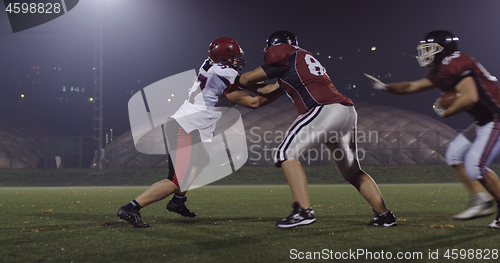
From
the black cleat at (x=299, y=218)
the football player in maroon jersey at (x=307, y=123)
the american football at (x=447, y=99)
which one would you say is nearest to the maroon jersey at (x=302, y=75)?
the football player in maroon jersey at (x=307, y=123)

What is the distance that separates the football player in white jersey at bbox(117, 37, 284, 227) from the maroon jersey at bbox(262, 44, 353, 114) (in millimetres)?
399

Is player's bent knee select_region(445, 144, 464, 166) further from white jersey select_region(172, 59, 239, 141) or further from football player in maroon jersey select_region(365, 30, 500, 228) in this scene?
white jersey select_region(172, 59, 239, 141)

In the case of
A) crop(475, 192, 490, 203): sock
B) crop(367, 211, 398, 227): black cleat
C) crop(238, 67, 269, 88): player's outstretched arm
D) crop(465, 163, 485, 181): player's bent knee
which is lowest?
crop(367, 211, 398, 227): black cleat

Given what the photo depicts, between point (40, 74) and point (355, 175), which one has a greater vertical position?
point (40, 74)

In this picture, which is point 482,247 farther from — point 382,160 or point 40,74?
point 40,74

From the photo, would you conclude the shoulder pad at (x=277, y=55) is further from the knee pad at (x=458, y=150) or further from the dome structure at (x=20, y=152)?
the dome structure at (x=20, y=152)

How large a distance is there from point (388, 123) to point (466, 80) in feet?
101

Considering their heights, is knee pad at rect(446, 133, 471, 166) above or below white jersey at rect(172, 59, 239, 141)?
below

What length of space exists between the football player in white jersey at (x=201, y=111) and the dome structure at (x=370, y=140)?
902 inches

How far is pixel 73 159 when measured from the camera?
32.7 metres

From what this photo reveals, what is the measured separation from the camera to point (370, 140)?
100ft

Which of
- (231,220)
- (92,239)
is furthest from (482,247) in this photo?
(92,239)

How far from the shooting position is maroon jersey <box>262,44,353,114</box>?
4402 mm

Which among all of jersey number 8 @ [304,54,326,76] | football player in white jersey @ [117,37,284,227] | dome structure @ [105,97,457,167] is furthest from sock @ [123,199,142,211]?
dome structure @ [105,97,457,167]
